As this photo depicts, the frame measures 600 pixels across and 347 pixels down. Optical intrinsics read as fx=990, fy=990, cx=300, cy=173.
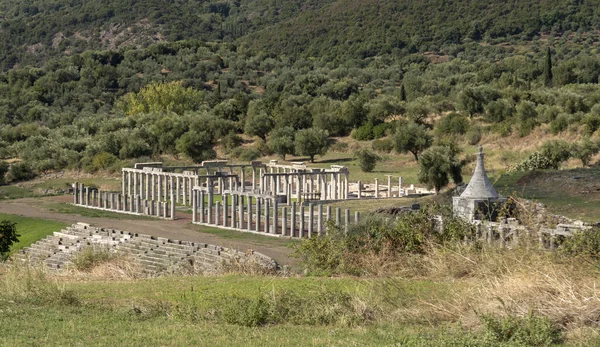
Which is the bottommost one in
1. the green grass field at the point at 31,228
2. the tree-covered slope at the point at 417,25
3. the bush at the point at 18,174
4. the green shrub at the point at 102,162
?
the green grass field at the point at 31,228

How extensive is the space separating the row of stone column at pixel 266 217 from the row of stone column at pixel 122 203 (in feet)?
6.36

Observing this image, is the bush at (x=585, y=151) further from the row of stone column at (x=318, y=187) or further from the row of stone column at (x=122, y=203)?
the row of stone column at (x=122, y=203)

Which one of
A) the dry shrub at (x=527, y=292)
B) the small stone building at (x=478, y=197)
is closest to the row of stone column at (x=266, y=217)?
the small stone building at (x=478, y=197)

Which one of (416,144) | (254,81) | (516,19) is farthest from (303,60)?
(416,144)

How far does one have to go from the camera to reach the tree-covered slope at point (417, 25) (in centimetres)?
12281

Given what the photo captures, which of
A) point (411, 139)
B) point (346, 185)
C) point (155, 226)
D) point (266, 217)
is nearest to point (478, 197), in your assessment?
point (266, 217)

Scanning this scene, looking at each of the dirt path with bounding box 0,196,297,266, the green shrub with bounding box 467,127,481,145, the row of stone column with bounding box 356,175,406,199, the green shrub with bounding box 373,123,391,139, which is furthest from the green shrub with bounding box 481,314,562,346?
the green shrub with bounding box 373,123,391,139

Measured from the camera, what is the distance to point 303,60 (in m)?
121

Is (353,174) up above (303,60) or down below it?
below

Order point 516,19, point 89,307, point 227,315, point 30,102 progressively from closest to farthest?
1. point 227,315
2. point 89,307
3. point 30,102
4. point 516,19

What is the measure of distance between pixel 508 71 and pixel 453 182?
48.3 meters

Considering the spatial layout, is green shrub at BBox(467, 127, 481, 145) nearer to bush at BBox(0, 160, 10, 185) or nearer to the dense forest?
the dense forest

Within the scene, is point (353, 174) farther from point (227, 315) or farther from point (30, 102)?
point (30, 102)

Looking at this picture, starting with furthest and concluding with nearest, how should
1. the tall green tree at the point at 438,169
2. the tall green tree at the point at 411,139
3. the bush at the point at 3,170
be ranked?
the bush at the point at 3,170
the tall green tree at the point at 411,139
the tall green tree at the point at 438,169
